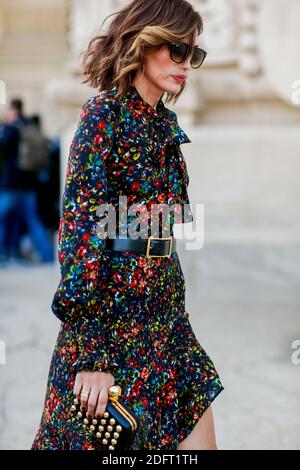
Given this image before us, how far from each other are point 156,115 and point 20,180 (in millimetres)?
5953

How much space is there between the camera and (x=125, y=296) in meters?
1.85

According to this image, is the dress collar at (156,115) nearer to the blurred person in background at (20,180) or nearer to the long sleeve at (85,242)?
the long sleeve at (85,242)

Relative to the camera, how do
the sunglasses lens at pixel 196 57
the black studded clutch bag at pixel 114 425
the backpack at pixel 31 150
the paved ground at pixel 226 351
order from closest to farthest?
the black studded clutch bag at pixel 114 425 < the sunglasses lens at pixel 196 57 < the paved ground at pixel 226 351 < the backpack at pixel 31 150

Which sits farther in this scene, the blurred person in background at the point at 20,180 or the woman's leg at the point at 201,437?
the blurred person in background at the point at 20,180

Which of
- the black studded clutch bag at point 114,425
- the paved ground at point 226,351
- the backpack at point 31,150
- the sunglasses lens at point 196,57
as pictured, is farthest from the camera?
the backpack at point 31,150

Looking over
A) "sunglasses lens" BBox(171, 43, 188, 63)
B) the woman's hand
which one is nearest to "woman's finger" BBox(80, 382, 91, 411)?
the woman's hand

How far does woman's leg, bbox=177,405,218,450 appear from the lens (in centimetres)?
203

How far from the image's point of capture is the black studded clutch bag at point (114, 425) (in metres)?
1.70

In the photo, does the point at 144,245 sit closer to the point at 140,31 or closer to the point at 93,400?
the point at 93,400

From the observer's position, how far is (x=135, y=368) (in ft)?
6.05

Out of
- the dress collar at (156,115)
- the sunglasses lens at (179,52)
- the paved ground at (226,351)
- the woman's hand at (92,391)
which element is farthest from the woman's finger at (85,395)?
the paved ground at (226,351)

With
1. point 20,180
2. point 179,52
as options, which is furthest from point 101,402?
point 20,180

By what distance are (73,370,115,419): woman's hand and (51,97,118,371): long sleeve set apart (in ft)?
0.06

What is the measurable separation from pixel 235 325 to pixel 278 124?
→ 1.72m
